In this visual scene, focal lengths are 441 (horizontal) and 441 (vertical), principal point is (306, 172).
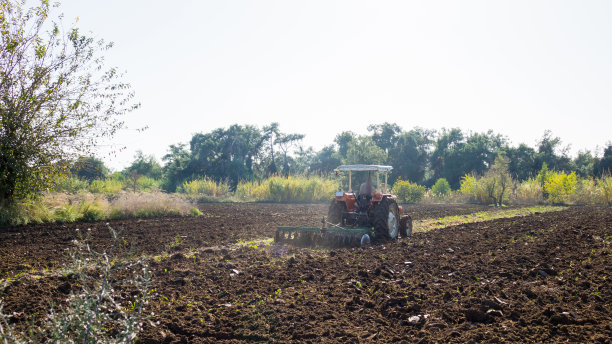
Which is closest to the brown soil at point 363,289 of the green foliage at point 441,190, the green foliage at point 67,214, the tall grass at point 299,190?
the green foliage at point 67,214

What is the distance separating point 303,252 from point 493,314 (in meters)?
4.88

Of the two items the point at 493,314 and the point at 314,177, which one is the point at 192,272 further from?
the point at 314,177

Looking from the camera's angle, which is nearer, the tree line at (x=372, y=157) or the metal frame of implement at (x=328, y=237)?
the metal frame of implement at (x=328, y=237)

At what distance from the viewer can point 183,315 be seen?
4.80m

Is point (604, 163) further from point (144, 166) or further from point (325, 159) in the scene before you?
point (144, 166)

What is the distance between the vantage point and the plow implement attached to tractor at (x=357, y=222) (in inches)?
380

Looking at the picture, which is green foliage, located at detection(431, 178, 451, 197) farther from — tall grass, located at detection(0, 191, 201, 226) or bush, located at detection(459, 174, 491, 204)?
tall grass, located at detection(0, 191, 201, 226)

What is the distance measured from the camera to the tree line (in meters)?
42.8

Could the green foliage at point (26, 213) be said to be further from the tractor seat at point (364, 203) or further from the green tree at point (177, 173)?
the green tree at point (177, 173)

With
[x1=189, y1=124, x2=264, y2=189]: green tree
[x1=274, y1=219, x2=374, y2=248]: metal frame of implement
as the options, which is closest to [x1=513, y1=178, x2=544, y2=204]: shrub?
[x1=274, y1=219, x2=374, y2=248]: metal frame of implement

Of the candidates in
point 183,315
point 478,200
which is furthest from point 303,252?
point 478,200

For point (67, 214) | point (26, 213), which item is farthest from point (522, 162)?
point (26, 213)

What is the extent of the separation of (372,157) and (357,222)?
25.9m

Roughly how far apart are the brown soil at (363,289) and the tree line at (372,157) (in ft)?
87.1
